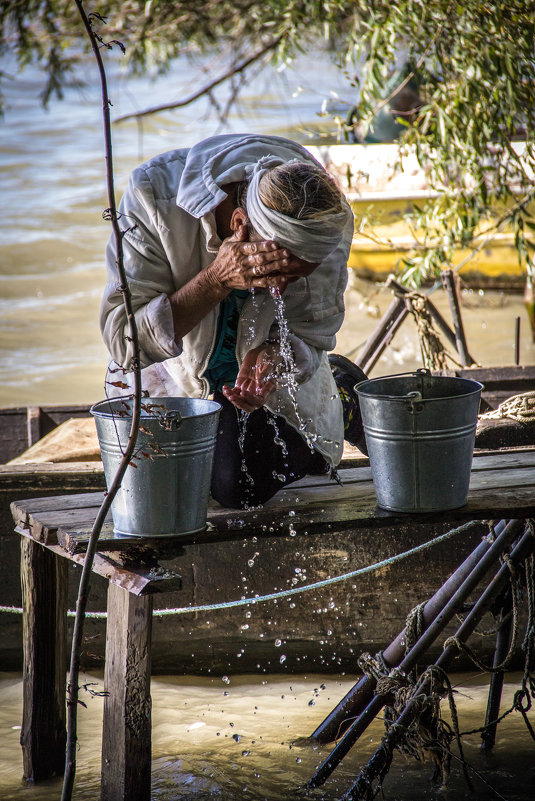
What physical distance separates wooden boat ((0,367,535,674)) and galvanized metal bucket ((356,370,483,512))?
1.02 meters

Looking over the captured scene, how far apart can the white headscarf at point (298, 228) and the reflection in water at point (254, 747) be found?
1518 millimetres

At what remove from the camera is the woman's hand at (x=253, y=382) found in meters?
2.36

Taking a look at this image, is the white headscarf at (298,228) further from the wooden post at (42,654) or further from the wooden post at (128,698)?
the wooden post at (42,654)

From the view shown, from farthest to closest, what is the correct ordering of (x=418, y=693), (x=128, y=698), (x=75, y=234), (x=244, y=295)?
1. (x=75, y=234)
2. (x=244, y=295)
3. (x=418, y=693)
4. (x=128, y=698)

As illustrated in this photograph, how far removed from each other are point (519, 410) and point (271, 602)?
1214 millimetres

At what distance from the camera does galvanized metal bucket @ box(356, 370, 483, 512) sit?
205cm

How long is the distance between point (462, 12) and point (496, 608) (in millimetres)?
3126

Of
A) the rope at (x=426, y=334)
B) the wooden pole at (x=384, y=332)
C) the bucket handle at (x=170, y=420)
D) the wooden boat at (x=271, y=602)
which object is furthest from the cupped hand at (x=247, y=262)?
the wooden pole at (x=384, y=332)

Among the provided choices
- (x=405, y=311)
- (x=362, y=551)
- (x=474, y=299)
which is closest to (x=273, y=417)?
(x=362, y=551)

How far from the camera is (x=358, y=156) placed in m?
7.58

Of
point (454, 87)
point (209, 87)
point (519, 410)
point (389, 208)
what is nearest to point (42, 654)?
point (519, 410)

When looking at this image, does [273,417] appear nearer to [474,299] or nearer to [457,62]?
[457,62]

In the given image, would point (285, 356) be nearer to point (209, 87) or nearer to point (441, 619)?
point (441, 619)

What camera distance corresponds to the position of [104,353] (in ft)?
32.4
